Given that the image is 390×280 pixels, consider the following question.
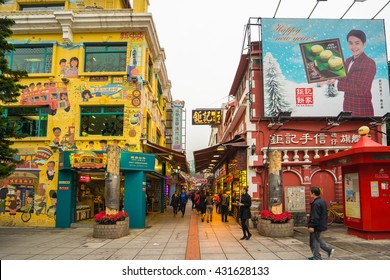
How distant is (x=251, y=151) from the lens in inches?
619

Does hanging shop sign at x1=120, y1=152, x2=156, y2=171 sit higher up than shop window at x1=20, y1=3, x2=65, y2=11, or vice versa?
shop window at x1=20, y1=3, x2=65, y2=11

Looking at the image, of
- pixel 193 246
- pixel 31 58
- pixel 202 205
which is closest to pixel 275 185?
pixel 193 246

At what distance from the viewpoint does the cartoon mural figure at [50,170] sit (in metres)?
15.6

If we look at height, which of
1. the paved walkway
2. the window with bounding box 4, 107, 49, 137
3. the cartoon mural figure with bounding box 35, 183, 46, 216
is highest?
the window with bounding box 4, 107, 49, 137

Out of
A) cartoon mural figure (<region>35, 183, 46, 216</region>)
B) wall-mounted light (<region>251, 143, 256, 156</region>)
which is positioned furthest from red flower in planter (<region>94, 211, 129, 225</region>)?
wall-mounted light (<region>251, 143, 256, 156</region>)

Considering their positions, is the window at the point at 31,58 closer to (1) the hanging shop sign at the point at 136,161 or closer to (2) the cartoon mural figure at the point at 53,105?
(2) the cartoon mural figure at the point at 53,105

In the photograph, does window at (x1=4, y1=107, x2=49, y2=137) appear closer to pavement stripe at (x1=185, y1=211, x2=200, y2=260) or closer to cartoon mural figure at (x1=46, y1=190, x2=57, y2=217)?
cartoon mural figure at (x1=46, y1=190, x2=57, y2=217)

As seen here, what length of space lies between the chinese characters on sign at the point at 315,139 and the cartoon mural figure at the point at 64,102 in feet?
34.3

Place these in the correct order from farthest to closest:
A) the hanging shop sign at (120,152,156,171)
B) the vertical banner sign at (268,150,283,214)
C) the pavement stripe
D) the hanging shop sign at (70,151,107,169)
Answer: the hanging shop sign at (120,152,156,171)
the hanging shop sign at (70,151,107,169)
the vertical banner sign at (268,150,283,214)
the pavement stripe

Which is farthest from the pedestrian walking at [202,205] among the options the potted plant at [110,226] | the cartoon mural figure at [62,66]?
the cartoon mural figure at [62,66]

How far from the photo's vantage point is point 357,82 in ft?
51.9

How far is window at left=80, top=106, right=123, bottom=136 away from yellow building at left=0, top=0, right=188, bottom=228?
2.0 inches

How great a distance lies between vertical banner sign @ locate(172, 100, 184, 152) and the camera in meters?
27.9

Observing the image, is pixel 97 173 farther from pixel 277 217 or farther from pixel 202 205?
pixel 277 217
